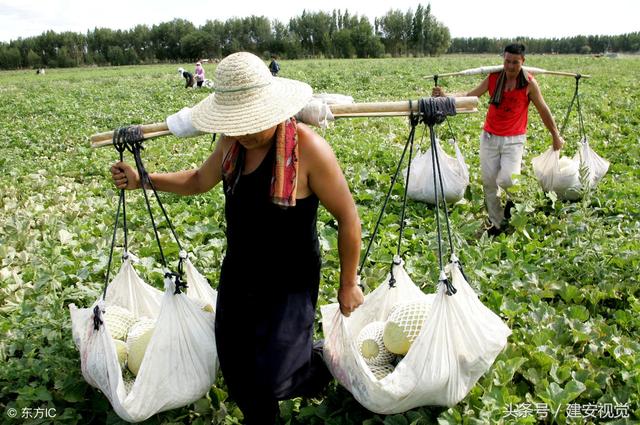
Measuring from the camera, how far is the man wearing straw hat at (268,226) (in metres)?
1.76

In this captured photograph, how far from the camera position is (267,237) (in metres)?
1.99

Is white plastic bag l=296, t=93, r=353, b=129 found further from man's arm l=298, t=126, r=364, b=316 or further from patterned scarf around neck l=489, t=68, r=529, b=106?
patterned scarf around neck l=489, t=68, r=529, b=106

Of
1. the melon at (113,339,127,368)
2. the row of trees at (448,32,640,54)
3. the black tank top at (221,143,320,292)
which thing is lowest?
the melon at (113,339,127,368)

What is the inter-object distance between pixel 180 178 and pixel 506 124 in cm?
315

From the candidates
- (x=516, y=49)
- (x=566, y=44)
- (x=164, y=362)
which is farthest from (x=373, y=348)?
A: (x=566, y=44)

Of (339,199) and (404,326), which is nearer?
(339,199)

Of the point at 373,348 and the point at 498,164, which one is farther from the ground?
the point at 498,164

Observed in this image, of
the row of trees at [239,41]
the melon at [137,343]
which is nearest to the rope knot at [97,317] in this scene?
the melon at [137,343]

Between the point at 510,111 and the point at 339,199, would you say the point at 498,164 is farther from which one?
the point at 339,199

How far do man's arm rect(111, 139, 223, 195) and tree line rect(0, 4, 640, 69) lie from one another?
68553 mm

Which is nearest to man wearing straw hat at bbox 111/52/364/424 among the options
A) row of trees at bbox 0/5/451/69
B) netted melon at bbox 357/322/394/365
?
netted melon at bbox 357/322/394/365

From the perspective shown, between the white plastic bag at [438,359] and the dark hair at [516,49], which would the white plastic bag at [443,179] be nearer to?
the dark hair at [516,49]

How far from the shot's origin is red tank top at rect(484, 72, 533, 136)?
4340mm

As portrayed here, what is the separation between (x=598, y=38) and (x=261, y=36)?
64.1 meters
